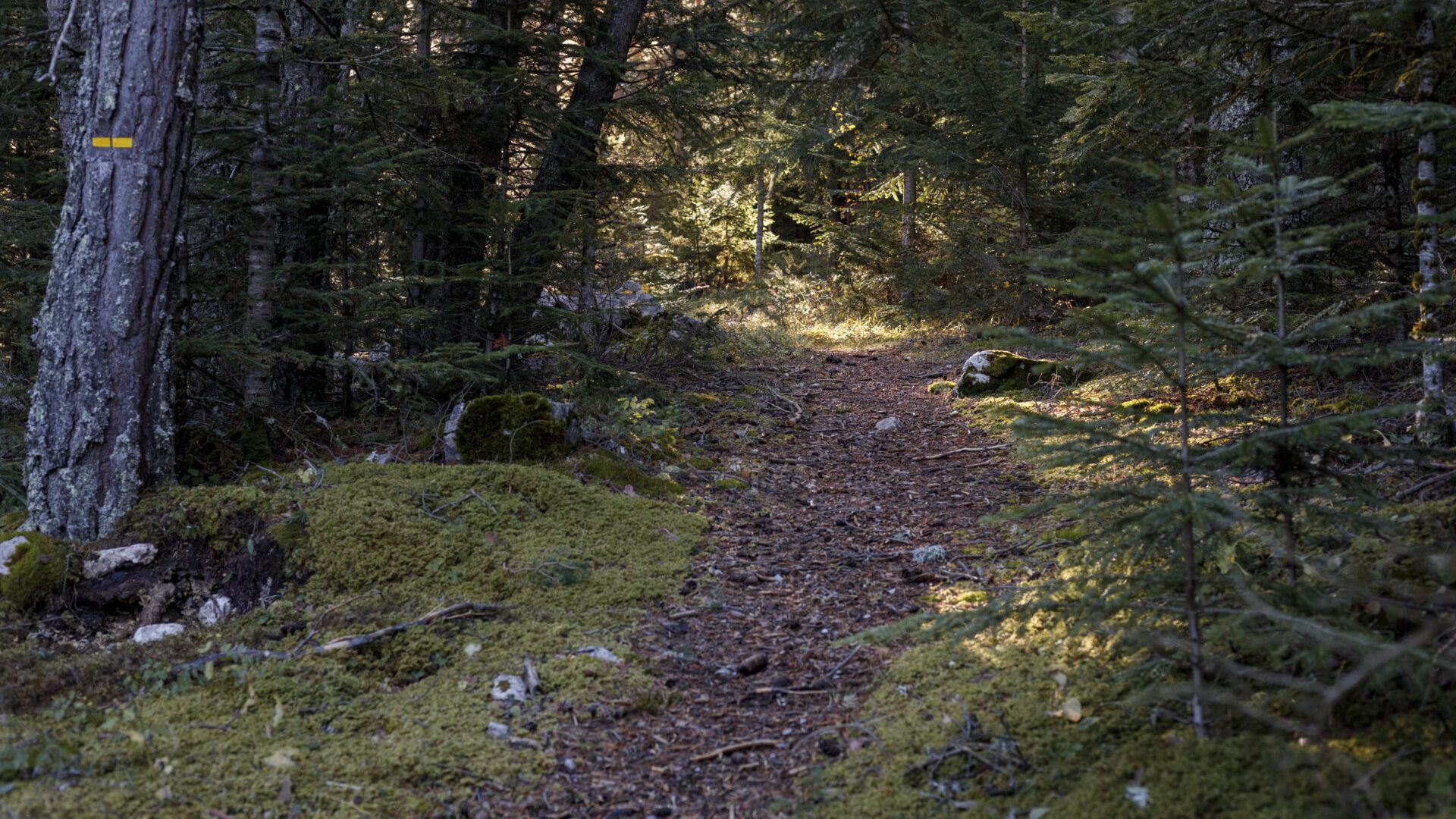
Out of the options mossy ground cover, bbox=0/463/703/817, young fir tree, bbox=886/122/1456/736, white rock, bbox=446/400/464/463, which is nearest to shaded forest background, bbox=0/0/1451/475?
young fir tree, bbox=886/122/1456/736

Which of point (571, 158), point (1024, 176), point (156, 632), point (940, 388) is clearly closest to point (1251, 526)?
point (156, 632)

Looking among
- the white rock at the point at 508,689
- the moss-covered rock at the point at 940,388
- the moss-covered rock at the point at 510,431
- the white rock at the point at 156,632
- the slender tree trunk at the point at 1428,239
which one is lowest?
the white rock at the point at 156,632

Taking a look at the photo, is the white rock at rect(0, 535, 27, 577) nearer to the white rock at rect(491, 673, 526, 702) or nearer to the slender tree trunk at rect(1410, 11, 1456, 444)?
the white rock at rect(491, 673, 526, 702)

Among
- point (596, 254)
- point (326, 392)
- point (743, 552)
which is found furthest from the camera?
point (596, 254)

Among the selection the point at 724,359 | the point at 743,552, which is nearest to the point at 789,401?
the point at 724,359

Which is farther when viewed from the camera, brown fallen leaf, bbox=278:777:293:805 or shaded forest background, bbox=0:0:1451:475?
shaded forest background, bbox=0:0:1451:475

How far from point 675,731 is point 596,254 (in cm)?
682

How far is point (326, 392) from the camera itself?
8.22 metres

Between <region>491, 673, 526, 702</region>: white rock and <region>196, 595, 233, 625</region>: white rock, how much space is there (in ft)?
5.22

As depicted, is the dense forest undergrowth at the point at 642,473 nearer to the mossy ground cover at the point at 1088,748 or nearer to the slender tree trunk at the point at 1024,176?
the mossy ground cover at the point at 1088,748

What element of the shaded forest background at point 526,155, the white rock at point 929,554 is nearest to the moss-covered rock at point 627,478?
the shaded forest background at point 526,155

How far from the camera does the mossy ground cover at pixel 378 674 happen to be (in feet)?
9.64

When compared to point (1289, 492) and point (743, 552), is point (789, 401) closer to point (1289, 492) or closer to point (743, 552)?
point (743, 552)

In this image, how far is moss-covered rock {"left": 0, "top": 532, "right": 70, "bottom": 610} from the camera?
4.21 meters
